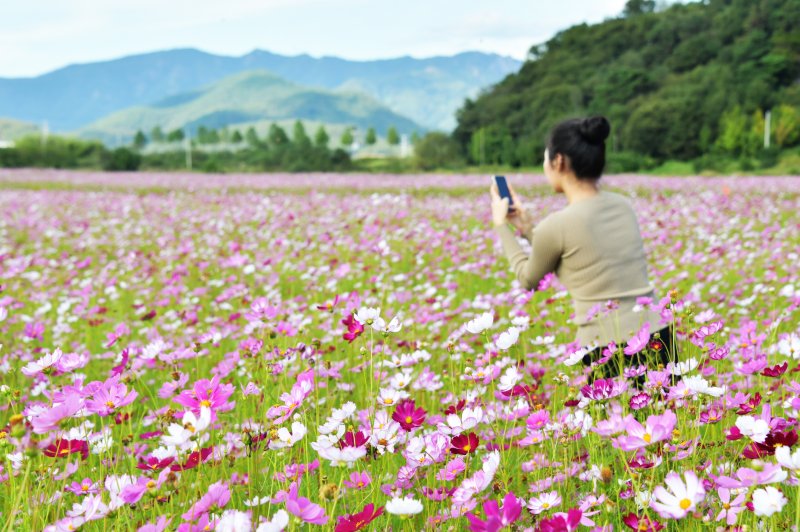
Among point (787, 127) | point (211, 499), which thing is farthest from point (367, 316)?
point (787, 127)

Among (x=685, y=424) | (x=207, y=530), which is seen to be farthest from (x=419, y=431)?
(x=207, y=530)

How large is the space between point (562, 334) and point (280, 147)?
32.9 meters

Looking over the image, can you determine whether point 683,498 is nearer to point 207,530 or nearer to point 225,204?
point 207,530

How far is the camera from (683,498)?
3.26 ft

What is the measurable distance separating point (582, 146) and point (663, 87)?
48.3 metres

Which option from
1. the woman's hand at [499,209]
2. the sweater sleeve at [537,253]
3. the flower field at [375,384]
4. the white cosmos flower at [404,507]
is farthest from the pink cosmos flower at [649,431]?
the woman's hand at [499,209]

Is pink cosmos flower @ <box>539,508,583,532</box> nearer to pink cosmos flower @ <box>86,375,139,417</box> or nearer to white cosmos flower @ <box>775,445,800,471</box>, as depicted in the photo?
white cosmos flower @ <box>775,445,800,471</box>

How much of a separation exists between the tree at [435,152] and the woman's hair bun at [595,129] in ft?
97.6

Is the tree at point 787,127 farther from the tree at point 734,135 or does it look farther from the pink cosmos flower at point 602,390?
the pink cosmos flower at point 602,390

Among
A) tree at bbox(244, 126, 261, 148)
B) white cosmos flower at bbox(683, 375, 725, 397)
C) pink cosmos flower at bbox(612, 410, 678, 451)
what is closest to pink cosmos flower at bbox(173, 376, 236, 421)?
pink cosmos flower at bbox(612, 410, 678, 451)

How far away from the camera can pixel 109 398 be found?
1.39 metres

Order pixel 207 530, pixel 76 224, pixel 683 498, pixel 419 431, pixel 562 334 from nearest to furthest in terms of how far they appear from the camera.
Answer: pixel 683 498, pixel 207 530, pixel 419 431, pixel 562 334, pixel 76 224

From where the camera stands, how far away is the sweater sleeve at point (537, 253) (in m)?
2.94

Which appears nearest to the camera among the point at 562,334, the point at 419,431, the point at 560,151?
the point at 419,431
